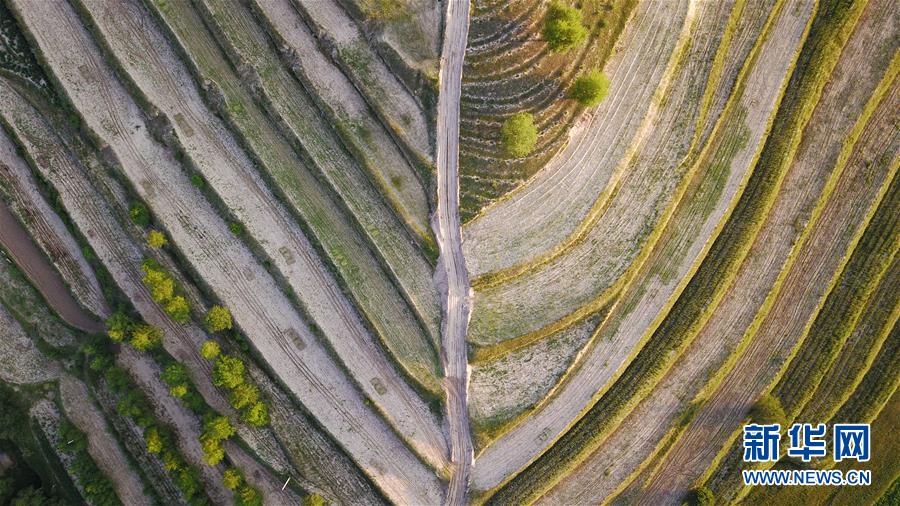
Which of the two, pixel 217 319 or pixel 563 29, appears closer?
pixel 563 29

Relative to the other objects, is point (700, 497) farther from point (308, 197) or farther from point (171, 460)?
point (171, 460)

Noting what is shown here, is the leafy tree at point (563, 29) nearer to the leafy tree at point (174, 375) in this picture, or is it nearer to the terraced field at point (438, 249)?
the terraced field at point (438, 249)

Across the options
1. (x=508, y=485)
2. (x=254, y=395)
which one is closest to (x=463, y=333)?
(x=508, y=485)

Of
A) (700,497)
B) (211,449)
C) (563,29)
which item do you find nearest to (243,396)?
(211,449)

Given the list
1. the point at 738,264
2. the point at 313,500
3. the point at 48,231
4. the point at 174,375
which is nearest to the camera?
the point at 313,500

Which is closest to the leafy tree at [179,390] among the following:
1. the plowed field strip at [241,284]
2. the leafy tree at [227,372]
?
the leafy tree at [227,372]

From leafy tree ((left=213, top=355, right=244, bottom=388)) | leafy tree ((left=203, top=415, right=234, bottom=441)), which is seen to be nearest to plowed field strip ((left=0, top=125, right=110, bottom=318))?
leafy tree ((left=213, top=355, right=244, bottom=388))

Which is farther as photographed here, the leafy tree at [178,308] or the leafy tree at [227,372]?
the leafy tree at [178,308]
